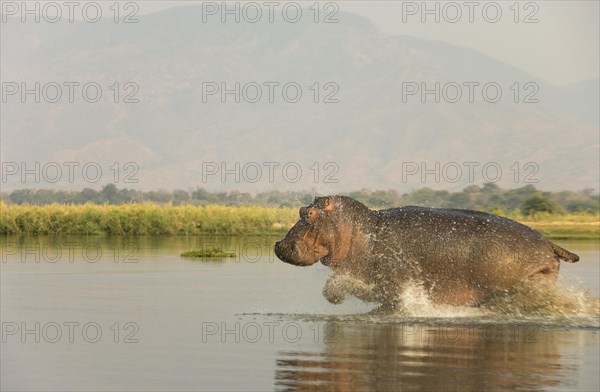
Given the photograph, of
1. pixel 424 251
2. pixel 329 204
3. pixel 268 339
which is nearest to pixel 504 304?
pixel 424 251

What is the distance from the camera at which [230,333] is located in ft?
47.2

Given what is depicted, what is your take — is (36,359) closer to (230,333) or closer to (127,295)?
(230,333)

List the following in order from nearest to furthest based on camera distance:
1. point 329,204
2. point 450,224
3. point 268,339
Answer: point 268,339 → point 450,224 → point 329,204

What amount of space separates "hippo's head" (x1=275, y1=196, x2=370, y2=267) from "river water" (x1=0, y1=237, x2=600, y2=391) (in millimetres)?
737

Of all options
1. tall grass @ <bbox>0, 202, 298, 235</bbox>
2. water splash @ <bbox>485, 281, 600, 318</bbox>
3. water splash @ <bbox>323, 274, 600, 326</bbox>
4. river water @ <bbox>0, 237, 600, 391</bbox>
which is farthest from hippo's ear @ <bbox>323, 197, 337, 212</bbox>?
tall grass @ <bbox>0, 202, 298, 235</bbox>

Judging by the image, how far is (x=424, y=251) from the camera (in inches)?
621

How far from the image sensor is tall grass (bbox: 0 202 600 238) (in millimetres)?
45344

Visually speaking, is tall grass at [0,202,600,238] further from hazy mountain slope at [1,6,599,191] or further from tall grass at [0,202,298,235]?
hazy mountain slope at [1,6,599,191]

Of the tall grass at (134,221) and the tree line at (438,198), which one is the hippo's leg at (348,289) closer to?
the tree line at (438,198)

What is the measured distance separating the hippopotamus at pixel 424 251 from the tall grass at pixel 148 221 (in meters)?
28.7

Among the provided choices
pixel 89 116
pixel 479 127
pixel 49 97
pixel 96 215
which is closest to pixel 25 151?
pixel 89 116

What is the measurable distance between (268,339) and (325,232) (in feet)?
7.98

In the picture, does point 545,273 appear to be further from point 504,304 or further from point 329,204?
point 329,204

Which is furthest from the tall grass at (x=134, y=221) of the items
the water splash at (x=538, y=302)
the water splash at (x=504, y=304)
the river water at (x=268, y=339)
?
the water splash at (x=538, y=302)
